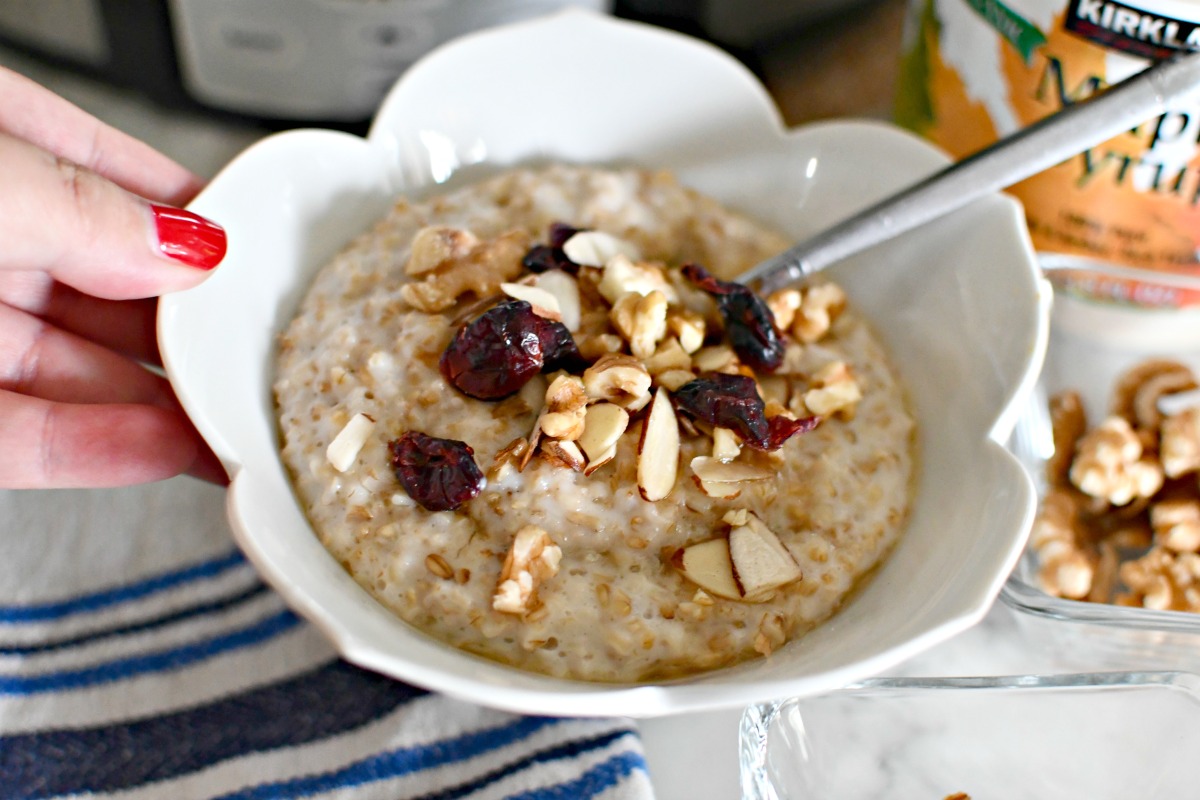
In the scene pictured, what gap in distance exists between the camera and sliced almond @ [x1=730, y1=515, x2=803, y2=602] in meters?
0.85

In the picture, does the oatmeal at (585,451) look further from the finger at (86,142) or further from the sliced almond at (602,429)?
the finger at (86,142)

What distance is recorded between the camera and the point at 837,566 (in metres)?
0.90

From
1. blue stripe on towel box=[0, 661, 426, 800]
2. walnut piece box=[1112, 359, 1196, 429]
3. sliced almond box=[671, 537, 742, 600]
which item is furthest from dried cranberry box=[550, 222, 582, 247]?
walnut piece box=[1112, 359, 1196, 429]

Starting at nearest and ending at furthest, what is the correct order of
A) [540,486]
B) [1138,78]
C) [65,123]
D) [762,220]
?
[540,486] → [1138,78] → [65,123] → [762,220]

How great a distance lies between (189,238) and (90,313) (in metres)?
0.28

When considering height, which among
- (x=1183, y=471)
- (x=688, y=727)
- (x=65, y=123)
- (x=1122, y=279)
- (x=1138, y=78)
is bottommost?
(x=688, y=727)

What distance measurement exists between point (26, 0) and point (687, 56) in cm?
87

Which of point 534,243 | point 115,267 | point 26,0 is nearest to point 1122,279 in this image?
point 534,243

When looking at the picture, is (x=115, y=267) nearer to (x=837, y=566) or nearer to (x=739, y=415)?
(x=739, y=415)

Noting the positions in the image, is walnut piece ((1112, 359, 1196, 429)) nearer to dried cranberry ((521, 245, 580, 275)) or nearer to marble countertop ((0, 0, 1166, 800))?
marble countertop ((0, 0, 1166, 800))

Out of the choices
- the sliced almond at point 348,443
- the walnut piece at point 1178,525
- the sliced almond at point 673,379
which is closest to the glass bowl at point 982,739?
the walnut piece at point 1178,525

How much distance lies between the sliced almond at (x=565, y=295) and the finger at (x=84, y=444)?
0.38 metres

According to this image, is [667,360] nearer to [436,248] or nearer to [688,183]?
[436,248]

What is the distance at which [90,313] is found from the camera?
1.14 meters
